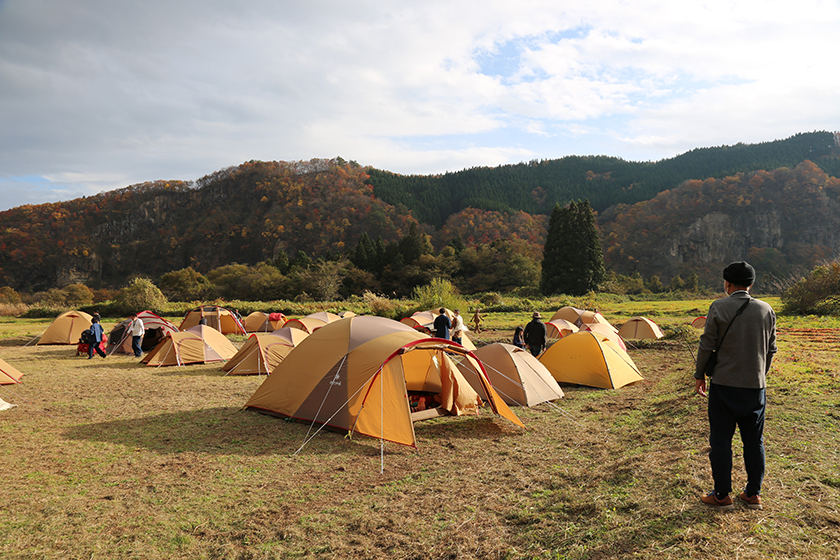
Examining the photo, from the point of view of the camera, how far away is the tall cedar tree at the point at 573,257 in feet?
160

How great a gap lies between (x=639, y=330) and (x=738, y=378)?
19.2 metres

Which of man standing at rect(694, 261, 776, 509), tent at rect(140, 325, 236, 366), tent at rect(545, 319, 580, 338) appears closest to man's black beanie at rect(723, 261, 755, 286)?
man standing at rect(694, 261, 776, 509)

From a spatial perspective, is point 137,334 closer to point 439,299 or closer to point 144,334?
point 144,334

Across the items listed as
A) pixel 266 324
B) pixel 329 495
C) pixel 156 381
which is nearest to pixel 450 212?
pixel 266 324

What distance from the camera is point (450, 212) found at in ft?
312

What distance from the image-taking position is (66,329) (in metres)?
21.2

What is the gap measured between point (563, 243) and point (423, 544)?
4868 centimetres

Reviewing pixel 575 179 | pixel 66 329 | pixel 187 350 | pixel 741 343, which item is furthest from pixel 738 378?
pixel 575 179

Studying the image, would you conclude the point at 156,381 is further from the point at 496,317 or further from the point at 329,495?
the point at 496,317

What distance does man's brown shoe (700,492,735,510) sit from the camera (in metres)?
3.81

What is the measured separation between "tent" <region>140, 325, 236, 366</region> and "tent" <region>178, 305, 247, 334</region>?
24.4 feet

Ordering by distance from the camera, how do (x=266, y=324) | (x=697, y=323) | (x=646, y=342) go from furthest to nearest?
(x=266, y=324)
(x=697, y=323)
(x=646, y=342)

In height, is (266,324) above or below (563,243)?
below

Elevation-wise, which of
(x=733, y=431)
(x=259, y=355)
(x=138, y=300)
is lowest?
(x=259, y=355)
